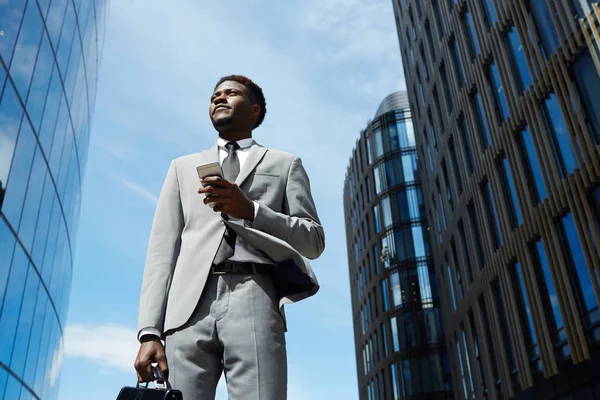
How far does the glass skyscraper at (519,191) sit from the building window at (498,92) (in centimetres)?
8

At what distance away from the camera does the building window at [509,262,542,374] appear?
17594 millimetres

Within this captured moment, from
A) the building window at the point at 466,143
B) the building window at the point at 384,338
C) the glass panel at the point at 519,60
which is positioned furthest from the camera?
the building window at the point at 384,338

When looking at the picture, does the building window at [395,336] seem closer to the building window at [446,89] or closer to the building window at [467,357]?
the building window at [467,357]

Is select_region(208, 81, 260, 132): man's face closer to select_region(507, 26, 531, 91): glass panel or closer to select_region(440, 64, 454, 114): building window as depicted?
select_region(507, 26, 531, 91): glass panel

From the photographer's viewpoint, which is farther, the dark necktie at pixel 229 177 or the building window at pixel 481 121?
the building window at pixel 481 121

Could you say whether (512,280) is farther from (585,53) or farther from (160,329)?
(160,329)

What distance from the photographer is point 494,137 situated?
2070 centimetres

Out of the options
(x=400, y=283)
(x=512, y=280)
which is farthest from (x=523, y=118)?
(x=400, y=283)

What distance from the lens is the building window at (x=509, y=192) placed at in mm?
18947

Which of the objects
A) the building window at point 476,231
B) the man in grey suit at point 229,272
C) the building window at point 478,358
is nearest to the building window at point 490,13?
the building window at point 476,231

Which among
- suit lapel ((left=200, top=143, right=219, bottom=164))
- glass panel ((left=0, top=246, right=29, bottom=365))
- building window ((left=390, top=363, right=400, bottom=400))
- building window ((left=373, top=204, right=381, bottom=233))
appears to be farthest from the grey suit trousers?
building window ((left=373, top=204, right=381, bottom=233))

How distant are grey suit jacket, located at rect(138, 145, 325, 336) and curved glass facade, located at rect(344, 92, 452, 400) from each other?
130 feet

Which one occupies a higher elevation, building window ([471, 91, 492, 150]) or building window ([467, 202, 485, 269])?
building window ([471, 91, 492, 150])

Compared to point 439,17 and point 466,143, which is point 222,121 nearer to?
point 466,143
